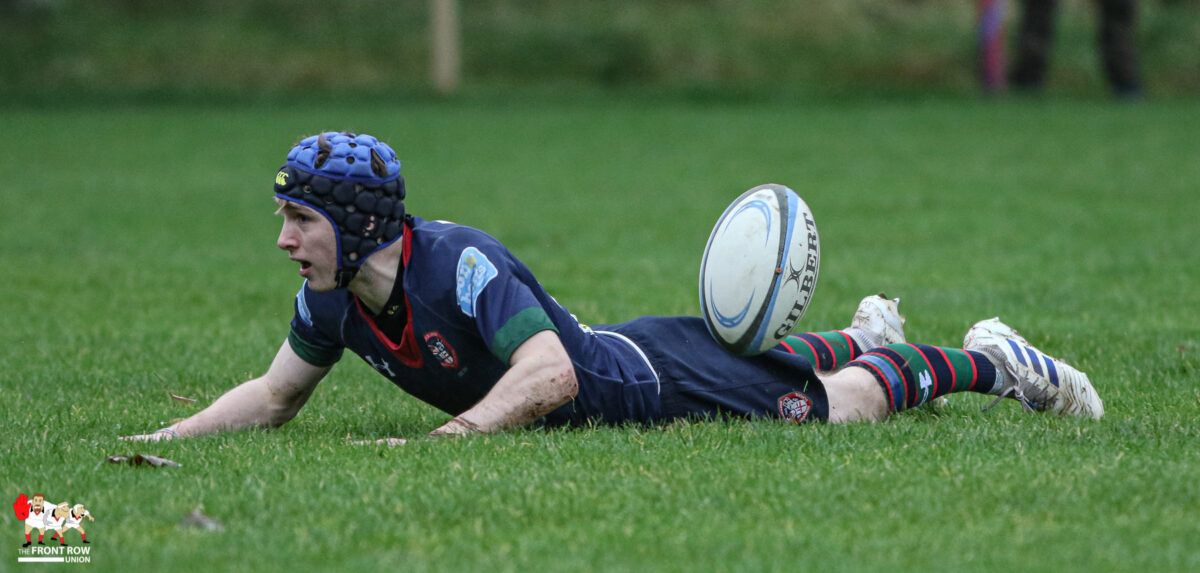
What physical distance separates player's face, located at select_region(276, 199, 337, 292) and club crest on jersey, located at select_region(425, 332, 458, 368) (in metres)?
→ 0.37

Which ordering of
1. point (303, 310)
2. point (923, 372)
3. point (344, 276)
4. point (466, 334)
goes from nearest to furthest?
point (344, 276), point (466, 334), point (303, 310), point (923, 372)

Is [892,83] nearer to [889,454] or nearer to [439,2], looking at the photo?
[439,2]

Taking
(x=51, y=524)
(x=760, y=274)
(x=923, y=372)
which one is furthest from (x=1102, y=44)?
(x=51, y=524)

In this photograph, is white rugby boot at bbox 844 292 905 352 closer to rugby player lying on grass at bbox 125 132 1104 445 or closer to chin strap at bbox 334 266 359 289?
rugby player lying on grass at bbox 125 132 1104 445

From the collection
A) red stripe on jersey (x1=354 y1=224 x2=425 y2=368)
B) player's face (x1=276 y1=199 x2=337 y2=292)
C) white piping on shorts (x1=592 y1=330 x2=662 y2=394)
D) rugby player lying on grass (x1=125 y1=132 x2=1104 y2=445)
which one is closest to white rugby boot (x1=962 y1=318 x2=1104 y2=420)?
rugby player lying on grass (x1=125 y1=132 x2=1104 y2=445)

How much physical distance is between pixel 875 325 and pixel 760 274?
956 mm

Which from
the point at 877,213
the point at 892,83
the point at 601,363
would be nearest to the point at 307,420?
the point at 601,363

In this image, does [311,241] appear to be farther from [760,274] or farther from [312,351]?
[760,274]

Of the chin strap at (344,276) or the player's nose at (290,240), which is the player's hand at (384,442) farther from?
the player's nose at (290,240)

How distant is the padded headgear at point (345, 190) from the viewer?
15.3ft

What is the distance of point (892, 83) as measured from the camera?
30.7m

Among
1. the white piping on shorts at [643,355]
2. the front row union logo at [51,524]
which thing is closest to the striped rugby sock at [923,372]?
the white piping on shorts at [643,355]

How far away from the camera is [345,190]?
465 centimetres

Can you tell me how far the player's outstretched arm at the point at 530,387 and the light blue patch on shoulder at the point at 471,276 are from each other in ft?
0.76
